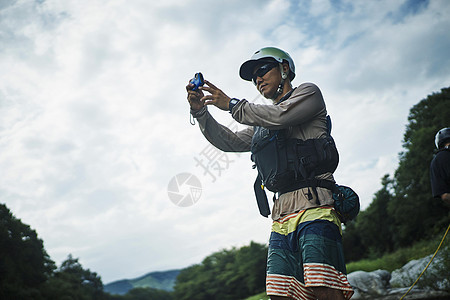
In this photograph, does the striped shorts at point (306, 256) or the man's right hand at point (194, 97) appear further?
the man's right hand at point (194, 97)

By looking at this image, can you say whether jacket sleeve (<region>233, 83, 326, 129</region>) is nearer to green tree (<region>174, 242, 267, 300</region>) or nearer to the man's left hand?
the man's left hand

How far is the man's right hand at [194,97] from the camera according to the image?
3388mm

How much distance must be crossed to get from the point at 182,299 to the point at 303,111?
5229cm

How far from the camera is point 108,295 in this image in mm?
50844

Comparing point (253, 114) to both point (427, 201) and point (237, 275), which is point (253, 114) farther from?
point (237, 275)

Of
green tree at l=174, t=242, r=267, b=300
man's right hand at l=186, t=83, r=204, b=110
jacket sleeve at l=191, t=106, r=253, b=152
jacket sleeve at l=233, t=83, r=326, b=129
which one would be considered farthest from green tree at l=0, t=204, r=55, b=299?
jacket sleeve at l=233, t=83, r=326, b=129

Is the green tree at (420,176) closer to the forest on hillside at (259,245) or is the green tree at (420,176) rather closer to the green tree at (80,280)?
the forest on hillside at (259,245)

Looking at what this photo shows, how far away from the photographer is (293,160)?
301cm

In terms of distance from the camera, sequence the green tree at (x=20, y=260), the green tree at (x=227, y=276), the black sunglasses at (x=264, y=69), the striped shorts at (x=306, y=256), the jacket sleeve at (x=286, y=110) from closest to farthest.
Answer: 1. the striped shorts at (x=306, y=256)
2. the jacket sleeve at (x=286, y=110)
3. the black sunglasses at (x=264, y=69)
4. the green tree at (x=20, y=260)
5. the green tree at (x=227, y=276)

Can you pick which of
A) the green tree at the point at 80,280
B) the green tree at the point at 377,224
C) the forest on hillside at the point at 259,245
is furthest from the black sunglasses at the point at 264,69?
the green tree at the point at 377,224

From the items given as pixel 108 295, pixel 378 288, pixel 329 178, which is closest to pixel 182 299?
pixel 108 295

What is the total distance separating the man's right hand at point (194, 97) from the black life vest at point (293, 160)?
2.55 ft

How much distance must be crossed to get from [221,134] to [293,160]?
1087mm

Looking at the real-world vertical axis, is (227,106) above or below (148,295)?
above
